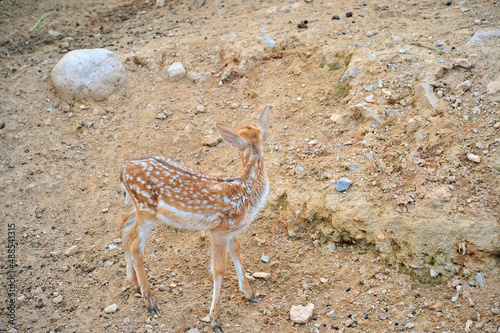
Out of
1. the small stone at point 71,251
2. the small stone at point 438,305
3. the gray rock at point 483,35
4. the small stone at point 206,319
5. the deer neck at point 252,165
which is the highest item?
the gray rock at point 483,35

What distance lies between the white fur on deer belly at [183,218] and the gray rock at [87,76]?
381cm

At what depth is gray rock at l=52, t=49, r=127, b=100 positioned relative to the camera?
25.7ft

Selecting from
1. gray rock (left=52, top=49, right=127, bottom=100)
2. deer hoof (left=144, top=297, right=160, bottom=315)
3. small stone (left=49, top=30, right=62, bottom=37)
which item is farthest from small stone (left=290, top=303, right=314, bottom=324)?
small stone (left=49, top=30, right=62, bottom=37)

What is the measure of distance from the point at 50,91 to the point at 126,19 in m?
2.74

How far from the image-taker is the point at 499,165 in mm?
5070

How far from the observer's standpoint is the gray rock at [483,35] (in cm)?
628

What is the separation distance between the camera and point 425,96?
19.2 ft

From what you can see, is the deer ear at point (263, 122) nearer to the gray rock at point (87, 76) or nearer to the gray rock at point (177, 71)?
the gray rock at point (177, 71)

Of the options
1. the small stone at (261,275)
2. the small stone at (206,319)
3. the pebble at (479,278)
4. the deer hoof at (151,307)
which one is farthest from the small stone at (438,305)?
the deer hoof at (151,307)

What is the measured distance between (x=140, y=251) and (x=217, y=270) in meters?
0.89

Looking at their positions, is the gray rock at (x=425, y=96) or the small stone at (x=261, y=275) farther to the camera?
the gray rock at (x=425, y=96)

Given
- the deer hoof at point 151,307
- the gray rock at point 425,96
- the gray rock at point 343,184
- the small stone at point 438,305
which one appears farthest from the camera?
the gray rock at point 425,96

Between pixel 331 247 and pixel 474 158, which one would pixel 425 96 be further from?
pixel 331 247

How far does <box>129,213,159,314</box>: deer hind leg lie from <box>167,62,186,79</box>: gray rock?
3693mm
